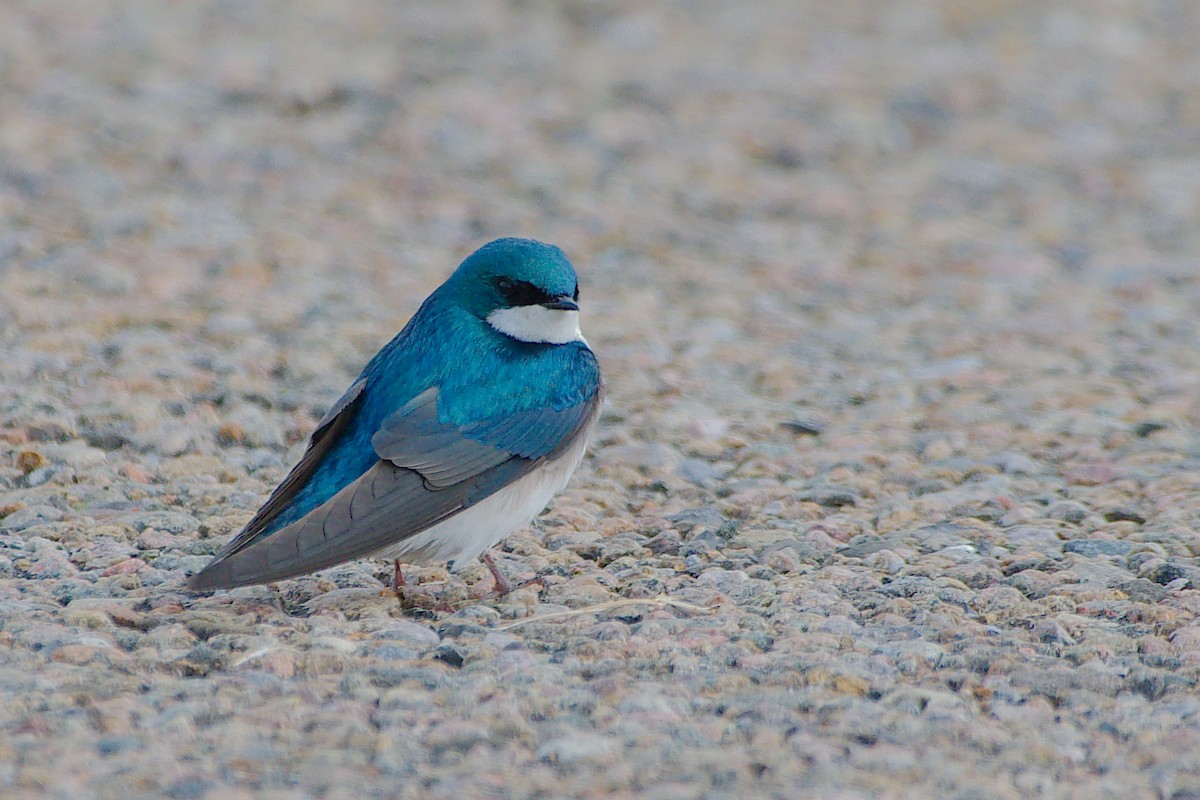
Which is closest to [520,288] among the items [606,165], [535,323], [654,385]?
[535,323]

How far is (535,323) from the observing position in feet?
15.8

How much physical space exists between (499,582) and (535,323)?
2.63 ft

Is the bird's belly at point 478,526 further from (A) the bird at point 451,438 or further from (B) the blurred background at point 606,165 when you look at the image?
(B) the blurred background at point 606,165

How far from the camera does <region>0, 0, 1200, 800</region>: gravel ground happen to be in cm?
342

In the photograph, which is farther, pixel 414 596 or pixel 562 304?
pixel 562 304

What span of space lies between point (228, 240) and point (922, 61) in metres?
4.81

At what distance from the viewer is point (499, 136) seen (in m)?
8.81

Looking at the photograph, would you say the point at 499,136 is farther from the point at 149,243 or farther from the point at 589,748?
the point at 589,748

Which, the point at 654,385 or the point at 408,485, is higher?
the point at 408,485

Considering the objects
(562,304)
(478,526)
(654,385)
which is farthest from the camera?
(654,385)

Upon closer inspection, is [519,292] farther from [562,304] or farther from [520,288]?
[562,304]

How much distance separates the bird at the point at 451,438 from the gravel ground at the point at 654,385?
0.61ft

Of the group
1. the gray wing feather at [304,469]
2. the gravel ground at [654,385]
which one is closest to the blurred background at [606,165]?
the gravel ground at [654,385]

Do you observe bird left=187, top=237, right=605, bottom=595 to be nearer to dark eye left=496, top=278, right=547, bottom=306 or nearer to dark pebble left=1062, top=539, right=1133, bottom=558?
dark eye left=496, top=278, right=547, bottom=306
